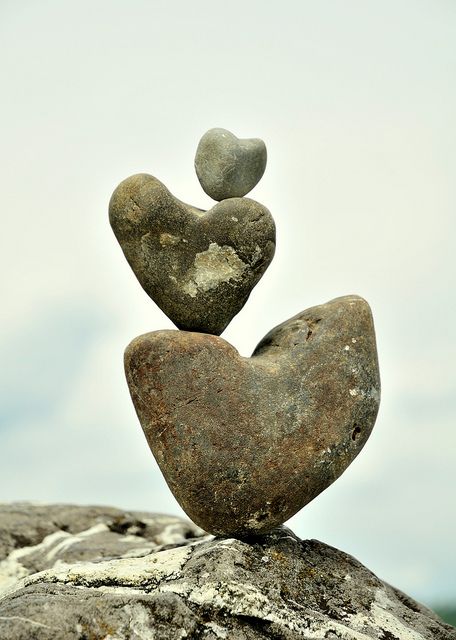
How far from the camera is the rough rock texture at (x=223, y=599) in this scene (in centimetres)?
438

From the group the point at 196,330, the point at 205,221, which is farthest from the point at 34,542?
the point at 205,221

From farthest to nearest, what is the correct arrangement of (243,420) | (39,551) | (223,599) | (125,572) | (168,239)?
(39,551)
(168,239)
(243,420)
(125,572)
(223,599)

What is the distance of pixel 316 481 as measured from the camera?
18.2ft

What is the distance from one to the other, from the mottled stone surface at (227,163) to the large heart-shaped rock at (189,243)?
0.32 metres

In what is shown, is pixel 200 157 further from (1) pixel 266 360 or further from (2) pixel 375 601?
(2) pixel 375 601

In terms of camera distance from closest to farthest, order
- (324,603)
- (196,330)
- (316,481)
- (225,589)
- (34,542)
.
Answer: (225,589) < (324,603) < (316,481) < (196,330) < (34,542)

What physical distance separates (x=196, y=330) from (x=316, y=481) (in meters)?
A: 1.31

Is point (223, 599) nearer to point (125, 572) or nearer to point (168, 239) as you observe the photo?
point (125, 572)

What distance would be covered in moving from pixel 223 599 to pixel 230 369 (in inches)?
55.8

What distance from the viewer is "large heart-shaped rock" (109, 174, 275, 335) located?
5742 mm

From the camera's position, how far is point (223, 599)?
4742 millimetres

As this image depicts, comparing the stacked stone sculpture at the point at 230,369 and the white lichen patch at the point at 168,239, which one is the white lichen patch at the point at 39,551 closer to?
the stacked stone sculpture at the point at 230,369

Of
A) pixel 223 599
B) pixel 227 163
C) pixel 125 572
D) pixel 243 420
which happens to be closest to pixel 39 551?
pixel 125 572

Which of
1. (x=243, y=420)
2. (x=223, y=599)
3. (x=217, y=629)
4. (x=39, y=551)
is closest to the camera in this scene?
(x=217, y=629)
